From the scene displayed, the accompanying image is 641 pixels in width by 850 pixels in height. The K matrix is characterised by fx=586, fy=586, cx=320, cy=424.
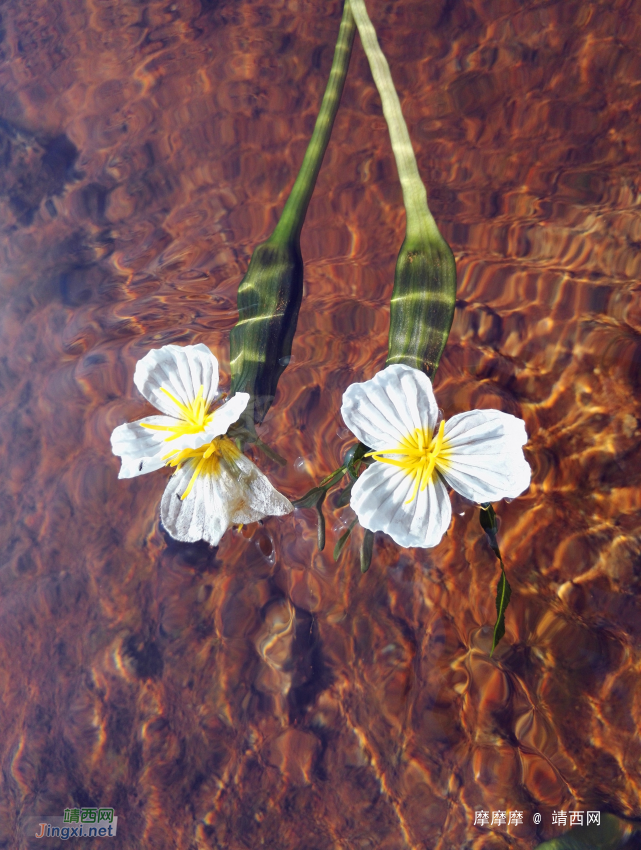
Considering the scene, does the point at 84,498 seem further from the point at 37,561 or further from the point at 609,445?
the point at 609,445

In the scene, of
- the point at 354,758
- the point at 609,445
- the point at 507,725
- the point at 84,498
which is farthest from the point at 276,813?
the point at 609,445

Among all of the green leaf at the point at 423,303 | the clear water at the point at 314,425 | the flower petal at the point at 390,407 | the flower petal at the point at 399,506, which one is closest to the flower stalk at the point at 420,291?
the green leaf at the point at 423,303

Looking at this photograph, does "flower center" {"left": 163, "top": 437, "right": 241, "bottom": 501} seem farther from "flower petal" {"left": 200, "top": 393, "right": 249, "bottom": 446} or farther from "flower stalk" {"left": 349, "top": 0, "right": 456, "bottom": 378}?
"flower stalk" {"left": 349, "top": 0, "right": 456, "bottom": 378}

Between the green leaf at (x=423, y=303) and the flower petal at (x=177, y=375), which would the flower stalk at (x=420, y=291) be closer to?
the green leaf at (x=423, y=303)

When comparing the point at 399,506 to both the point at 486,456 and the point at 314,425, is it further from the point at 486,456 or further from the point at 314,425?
the point at 314,425

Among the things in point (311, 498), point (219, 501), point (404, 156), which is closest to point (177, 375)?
point (219, 501)

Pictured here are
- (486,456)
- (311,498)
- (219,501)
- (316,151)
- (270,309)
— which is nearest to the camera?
(486,456)
